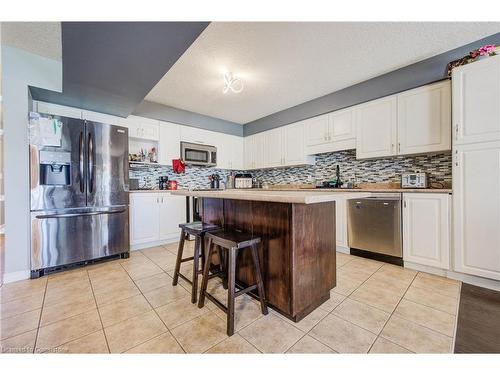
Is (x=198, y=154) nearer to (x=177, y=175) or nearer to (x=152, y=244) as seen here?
(x=177, y=175)

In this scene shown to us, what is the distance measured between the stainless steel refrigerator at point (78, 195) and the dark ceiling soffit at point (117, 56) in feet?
1.68

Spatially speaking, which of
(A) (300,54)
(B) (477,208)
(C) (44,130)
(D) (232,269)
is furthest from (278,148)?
(C) (44,130)

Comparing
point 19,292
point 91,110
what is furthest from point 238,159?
point 19,292

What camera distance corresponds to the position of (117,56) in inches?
65.2

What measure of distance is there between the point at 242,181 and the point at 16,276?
3.66 meters

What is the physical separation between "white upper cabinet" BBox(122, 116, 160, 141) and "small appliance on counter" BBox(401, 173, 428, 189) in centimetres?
382

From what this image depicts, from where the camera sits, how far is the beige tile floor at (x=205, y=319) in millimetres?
1248

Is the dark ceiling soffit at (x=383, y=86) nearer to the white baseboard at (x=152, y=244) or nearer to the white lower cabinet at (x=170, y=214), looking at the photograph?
the white lower cabinet at (x=170, y=214)

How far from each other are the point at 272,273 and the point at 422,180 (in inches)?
88.3

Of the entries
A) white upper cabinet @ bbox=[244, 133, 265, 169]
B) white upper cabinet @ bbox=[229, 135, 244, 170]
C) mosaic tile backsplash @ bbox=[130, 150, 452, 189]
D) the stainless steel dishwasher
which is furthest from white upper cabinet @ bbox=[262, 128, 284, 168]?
the stainless steel dishwasher

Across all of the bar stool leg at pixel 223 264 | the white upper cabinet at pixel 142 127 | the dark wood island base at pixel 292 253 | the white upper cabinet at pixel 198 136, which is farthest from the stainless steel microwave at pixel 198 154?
the dark wood island base at pixel 292 253

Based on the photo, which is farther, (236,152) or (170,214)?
(236,152)

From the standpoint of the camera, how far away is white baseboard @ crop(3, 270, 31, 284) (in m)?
2.10

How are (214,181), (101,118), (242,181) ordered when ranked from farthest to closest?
(242,181) < (214,181) < (101,118)
